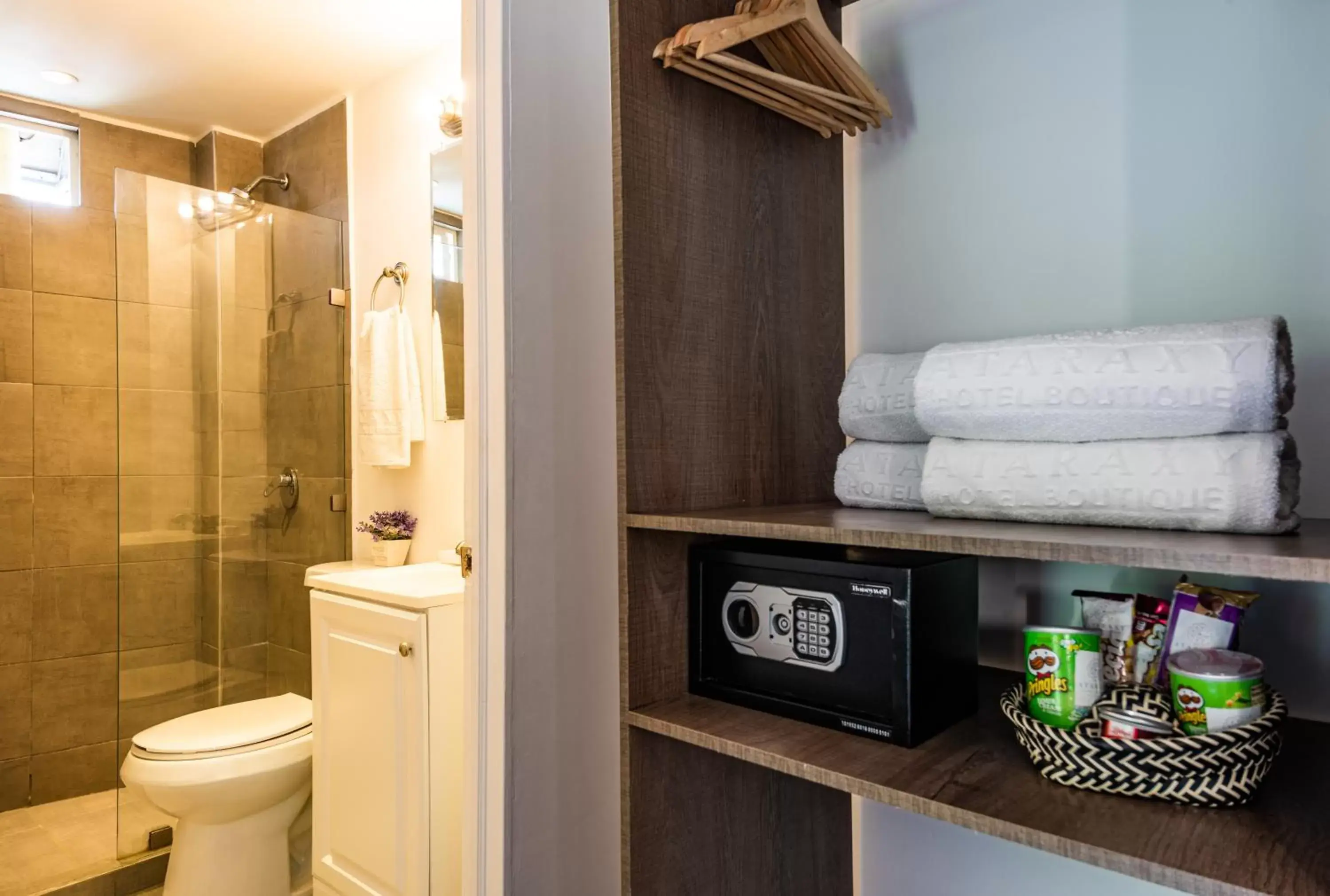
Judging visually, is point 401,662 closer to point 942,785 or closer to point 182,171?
point 942,785

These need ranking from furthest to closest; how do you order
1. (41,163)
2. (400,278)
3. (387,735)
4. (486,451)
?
(41,163), (400,278), (387,735), (486,451)

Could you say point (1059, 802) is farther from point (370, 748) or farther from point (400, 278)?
point (400, 278)

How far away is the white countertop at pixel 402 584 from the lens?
5.69ft

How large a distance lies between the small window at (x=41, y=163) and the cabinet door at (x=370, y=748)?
2.13 meters

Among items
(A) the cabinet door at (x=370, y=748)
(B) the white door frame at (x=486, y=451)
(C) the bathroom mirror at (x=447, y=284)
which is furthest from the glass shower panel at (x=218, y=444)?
(B) the white door frame at (x=486, y=451)

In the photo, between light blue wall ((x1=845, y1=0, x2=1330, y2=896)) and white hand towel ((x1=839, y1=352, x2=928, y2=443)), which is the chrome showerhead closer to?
light blue wall ((x1=845, y1=0, x2=1330, y2=896))

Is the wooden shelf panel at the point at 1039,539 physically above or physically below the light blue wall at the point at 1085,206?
below

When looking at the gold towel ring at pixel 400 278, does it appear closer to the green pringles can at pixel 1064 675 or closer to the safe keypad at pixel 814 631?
the safe keypad at pixel 814 631

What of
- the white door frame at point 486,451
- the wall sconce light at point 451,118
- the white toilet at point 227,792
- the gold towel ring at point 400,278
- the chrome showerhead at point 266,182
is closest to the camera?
the white door frame at point 486,451

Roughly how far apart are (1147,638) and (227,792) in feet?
6.58

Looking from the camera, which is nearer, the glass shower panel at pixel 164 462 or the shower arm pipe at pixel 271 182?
the glass shower panel at pixel 164 462

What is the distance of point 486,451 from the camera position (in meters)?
1.11

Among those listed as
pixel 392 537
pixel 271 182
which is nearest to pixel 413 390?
pixel 392 537

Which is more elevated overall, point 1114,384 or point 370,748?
point 1114,384
